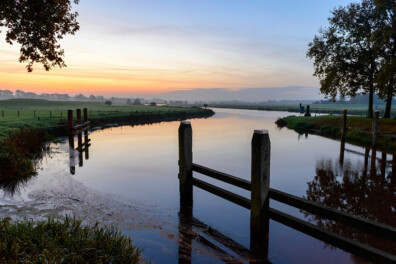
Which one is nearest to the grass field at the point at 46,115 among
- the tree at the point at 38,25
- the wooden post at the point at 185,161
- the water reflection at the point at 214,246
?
→ the tree at the point at 38,25

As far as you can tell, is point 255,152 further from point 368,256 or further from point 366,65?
point 366,65

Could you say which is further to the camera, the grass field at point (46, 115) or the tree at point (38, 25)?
the grass field at point (46, 115)

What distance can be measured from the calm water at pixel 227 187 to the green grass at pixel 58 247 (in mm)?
1313

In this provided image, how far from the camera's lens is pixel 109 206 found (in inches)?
348

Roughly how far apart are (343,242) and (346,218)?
44 cm

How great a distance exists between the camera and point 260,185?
5.52 m

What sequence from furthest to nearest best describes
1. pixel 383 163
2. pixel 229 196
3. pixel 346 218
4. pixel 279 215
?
pixel 383 163 → pixel 229 196 → pixel 279 215 → pixel 346 218

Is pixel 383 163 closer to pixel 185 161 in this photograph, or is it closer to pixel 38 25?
pixel 185 161

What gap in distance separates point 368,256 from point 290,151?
17005 millimetres

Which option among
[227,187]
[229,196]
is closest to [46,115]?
[227,187]

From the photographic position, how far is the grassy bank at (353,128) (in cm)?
2141

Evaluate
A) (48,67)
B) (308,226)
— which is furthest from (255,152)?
(48,67)

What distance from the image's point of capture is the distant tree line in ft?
90.0

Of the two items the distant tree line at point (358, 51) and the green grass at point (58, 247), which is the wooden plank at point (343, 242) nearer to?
the green grass at point (58, 247)
